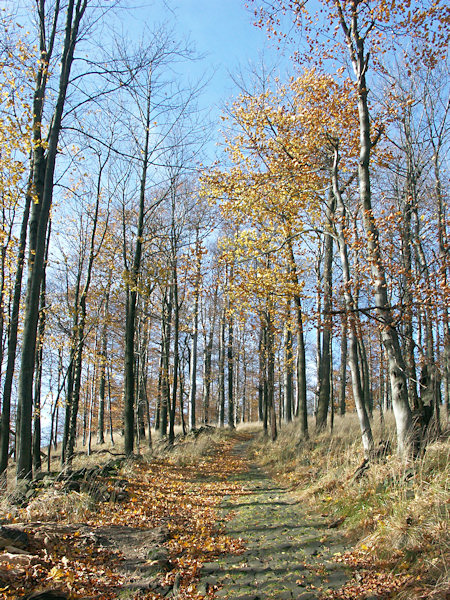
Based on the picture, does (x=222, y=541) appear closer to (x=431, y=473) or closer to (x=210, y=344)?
(x=431, y=473)

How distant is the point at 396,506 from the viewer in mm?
4148

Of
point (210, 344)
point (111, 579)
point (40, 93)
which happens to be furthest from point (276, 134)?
point (210, 344)

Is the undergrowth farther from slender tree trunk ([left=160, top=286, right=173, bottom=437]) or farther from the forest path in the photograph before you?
slender tree trunk ([left=160, top=286, right=173, bottom=437])

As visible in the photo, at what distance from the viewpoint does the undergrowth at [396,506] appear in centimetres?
308

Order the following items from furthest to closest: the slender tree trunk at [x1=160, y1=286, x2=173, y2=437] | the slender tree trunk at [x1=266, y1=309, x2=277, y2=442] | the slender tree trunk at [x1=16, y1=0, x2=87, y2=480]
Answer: the slender tree trunk at [x1=160, y1=286, x2=173, y2=437], the slender tree trunk at [x1=266, y1=309, x2=277, y2=442], the slender tree trunk at [x1=16, y1=0, x2=87, y2=480]

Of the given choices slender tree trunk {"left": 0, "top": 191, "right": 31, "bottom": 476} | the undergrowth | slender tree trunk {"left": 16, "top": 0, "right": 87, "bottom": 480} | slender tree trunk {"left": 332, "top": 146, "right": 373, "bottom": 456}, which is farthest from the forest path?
slender tree trunk {"left": 0, "top": 191, "right": 31, "bottom": 476}

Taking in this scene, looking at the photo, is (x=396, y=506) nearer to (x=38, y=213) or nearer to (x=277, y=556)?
(x=277, y=556)

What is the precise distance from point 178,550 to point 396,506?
8.36 ft

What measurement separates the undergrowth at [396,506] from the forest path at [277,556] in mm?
342

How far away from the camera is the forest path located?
3.51m

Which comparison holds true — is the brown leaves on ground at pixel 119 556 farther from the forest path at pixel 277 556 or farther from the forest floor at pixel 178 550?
the forest path at pixel 277 556

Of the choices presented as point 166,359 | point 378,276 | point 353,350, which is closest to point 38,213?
point 378,276

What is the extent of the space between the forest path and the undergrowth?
342 mm

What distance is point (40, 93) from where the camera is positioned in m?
7.68
